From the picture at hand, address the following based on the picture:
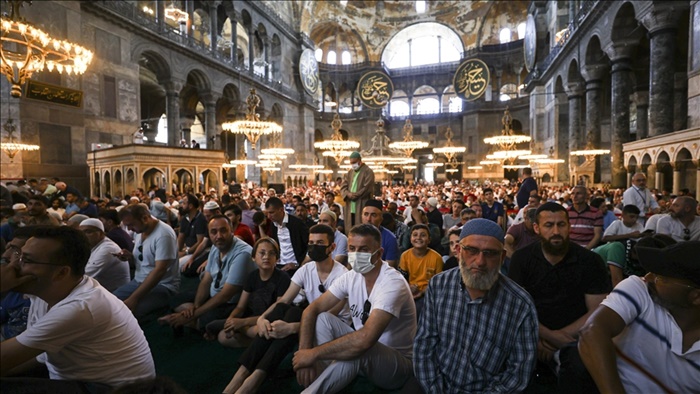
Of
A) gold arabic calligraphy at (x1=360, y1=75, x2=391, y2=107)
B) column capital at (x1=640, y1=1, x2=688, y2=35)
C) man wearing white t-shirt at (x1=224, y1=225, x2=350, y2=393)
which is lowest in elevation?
man wearing white t-shirt at (x1=224, y1=225, x2=350, y2=393)

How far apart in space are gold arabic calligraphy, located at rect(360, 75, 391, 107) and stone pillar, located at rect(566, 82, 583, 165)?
8006 mm

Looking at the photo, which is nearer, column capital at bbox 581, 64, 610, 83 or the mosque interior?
the mosque interior

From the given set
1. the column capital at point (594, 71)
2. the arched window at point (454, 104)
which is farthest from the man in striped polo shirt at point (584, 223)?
the arched window at point (454, 104)

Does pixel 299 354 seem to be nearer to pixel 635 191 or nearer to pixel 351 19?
pixel 635 191

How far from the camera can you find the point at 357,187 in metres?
5.23

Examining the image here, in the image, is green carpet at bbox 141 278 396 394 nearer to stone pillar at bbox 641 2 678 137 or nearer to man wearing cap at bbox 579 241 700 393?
man wearing cap at bbox 579 241 700 393

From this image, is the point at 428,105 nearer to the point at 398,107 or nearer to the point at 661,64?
the point at 398,107

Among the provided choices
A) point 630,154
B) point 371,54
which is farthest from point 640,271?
point 371,54

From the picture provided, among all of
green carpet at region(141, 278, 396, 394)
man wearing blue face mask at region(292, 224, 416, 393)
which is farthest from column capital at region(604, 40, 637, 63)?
green carpet at region(141, 278, 396, 394)

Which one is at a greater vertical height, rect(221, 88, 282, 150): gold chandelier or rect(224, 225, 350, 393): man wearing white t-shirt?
rect(221, 88, 282, 150): gold chandelier

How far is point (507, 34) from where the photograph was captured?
1100 inches

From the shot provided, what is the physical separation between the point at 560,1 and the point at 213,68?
16.1 meters

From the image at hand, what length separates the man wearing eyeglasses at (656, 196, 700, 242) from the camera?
3797 mm

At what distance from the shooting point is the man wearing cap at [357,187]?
5164mm
